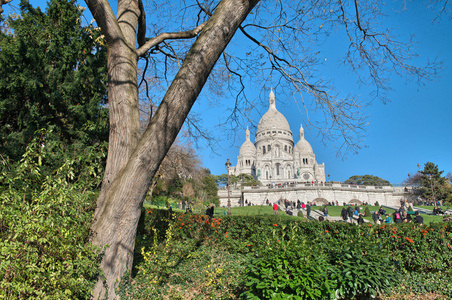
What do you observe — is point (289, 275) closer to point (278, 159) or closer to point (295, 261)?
point (295, 261)

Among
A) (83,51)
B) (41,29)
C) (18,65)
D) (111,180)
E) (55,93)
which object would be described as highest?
(41,29)

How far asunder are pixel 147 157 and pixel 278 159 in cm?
A: 6513

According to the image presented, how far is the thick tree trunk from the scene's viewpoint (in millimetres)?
3207

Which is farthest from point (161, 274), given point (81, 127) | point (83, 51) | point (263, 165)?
point (263, 165)

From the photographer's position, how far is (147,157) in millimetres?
3199

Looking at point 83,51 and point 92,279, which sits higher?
point 83,51

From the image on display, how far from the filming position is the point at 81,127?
8.86m

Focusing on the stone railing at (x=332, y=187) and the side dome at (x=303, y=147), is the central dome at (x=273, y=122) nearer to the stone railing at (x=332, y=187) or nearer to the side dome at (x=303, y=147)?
the side dome at (x=303, y=147)

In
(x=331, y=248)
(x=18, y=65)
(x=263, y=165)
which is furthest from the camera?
(x=263, y=165)

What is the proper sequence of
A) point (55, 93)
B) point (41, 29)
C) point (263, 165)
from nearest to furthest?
point (55, 93), point (41, 29), point (263, 165)

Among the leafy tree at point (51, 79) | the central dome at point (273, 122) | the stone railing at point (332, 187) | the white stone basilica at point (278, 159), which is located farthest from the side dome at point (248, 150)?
the leafy tree at point (51, 79)

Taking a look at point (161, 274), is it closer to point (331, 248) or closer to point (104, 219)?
point (104, 219)

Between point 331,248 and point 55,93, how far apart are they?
915cm

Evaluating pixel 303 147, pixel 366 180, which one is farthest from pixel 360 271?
pixel 366 180
